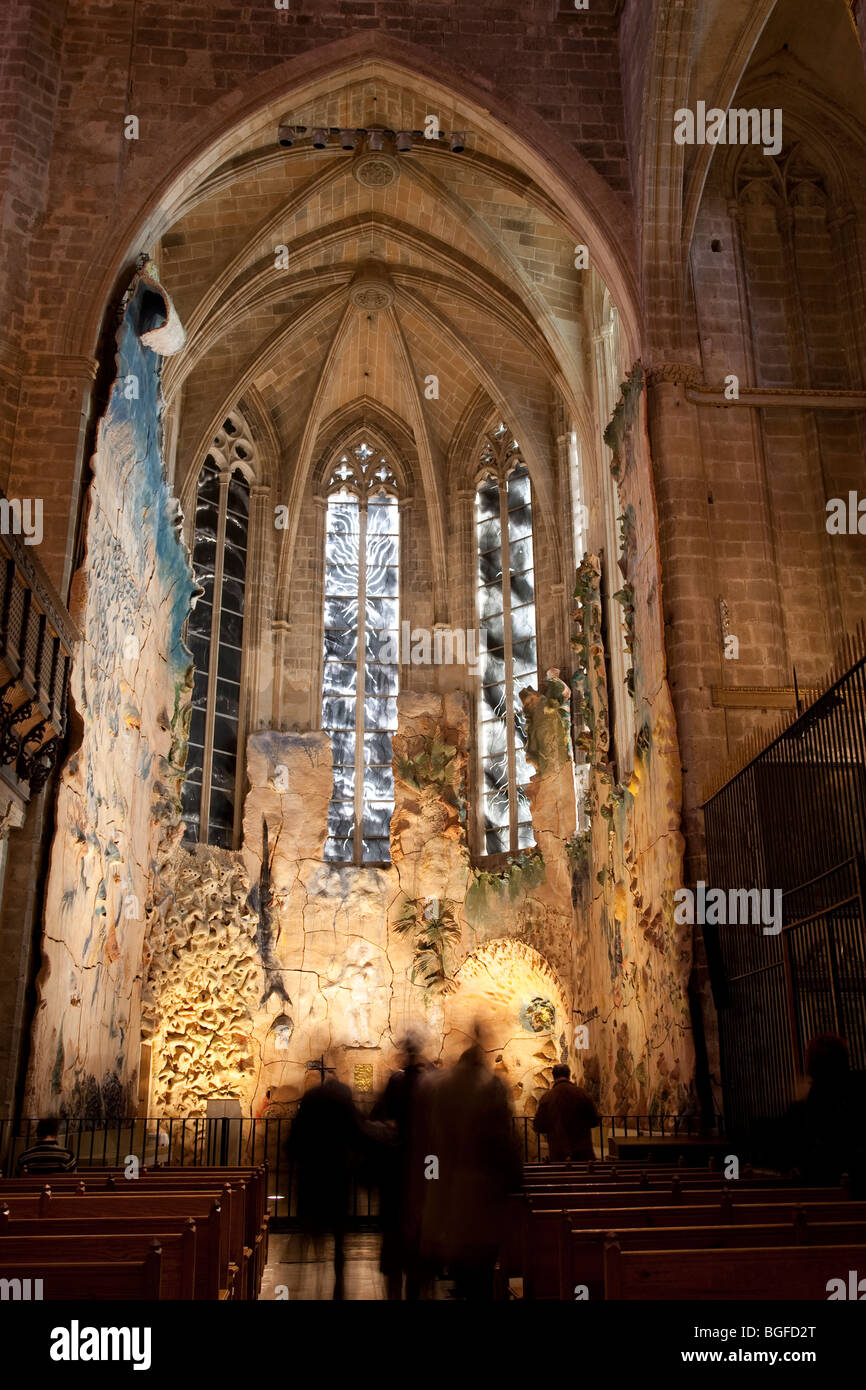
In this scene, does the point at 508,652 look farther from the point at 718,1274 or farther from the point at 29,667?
the point at 718,1274

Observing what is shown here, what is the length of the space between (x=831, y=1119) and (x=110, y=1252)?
3419mm

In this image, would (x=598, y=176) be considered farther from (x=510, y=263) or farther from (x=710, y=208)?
(x=510, y=263)

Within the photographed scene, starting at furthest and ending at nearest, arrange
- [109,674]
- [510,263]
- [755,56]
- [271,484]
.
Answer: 1. [271,484]
2. [510,263]
3. [755,56]
4. [109,674]

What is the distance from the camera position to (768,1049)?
8.98 m

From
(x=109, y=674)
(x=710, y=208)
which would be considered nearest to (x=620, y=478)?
(x=710, y=208)

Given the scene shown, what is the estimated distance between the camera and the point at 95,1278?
3.07 meters

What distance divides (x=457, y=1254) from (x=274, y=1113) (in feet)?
40.6

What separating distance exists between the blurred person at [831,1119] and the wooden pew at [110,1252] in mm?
3205

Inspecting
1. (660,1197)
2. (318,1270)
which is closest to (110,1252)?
(660,1197)

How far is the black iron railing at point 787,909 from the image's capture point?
7.75m

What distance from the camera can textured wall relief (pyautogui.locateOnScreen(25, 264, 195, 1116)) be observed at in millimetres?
11117

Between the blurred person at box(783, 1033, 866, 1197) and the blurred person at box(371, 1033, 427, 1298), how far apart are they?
173 centimetres

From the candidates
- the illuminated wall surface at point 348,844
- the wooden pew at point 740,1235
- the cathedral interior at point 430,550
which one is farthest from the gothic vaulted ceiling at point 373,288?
the wooden pew at point 740,1235
